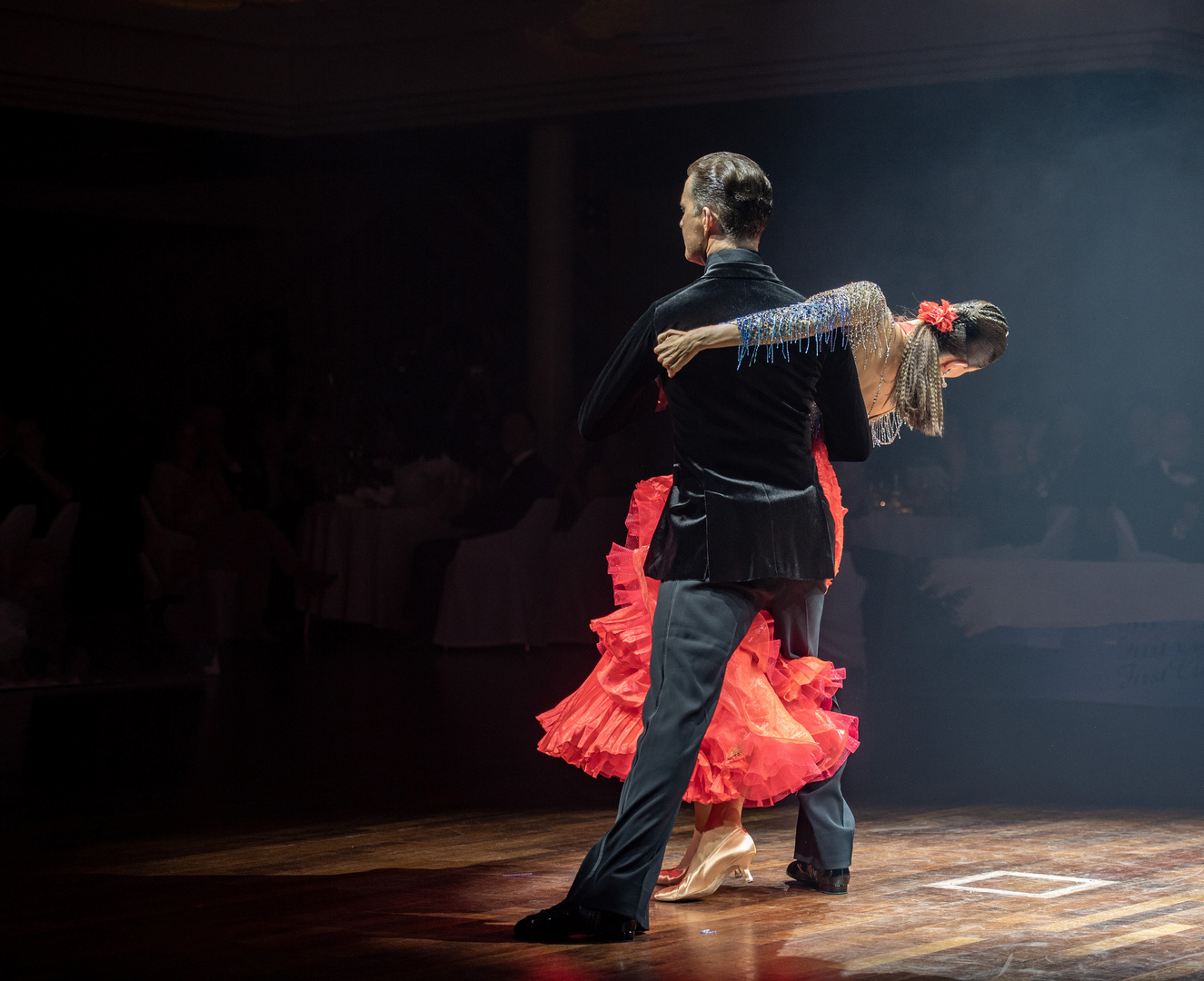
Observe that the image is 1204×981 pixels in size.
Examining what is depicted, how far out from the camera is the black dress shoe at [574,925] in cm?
218

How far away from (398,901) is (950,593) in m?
3.92

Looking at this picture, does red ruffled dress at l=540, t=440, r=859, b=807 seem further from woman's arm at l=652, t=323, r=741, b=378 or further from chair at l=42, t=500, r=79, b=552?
chair at l=42, t=500, r=79, b=552

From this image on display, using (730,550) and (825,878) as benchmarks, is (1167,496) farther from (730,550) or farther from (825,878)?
(730,550)

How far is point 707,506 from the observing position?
2.27m

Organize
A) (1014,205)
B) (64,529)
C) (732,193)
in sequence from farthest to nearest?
1. (1014,205)
2. (64,529)
3. (732,193)

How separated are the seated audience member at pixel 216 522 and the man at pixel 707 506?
5814mm

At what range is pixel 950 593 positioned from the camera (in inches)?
237

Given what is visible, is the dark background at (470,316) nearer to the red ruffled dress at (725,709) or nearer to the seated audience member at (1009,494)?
the seated audience member at (1009,494)

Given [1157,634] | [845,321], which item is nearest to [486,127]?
[1157,634]

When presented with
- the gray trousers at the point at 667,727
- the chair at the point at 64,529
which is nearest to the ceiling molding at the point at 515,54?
the chair at the point at 64,529

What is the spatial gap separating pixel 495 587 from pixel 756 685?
5271 millimetres

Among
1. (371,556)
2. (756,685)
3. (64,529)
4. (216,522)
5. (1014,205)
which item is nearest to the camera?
(756,685)

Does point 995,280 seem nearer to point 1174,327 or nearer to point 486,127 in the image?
point 1174,327

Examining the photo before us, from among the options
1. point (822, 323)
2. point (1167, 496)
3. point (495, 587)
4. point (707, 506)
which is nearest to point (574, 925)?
point (707, 506)
